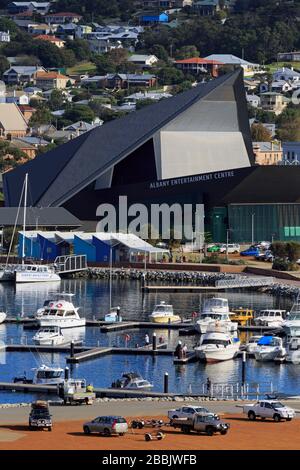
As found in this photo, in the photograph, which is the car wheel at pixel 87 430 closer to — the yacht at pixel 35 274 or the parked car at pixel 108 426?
the parked car at pixel 108 426

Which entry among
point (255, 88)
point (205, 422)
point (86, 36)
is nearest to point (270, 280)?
point (205, 422)

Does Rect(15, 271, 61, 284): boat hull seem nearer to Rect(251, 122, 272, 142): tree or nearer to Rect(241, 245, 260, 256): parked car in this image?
Rect(241, 245, 260, 256): parked car

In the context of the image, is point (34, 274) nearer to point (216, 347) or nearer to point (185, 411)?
point (216, 347)

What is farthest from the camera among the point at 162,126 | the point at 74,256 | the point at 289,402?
the point at 162,126

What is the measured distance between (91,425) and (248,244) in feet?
116

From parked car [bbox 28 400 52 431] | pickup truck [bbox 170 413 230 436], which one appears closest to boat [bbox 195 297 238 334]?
pickup truck [bbox 170 413 230 436]

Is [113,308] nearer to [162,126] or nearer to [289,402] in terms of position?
[289,402]

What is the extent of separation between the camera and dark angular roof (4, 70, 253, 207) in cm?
6956

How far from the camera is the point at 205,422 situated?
102 ft

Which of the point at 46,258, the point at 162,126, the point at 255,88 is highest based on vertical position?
the point at 255,88

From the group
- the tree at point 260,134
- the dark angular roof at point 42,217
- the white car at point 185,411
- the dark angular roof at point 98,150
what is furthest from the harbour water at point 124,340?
the tree at point 260,134

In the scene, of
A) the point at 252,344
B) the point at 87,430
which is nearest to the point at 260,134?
the point at 252,344

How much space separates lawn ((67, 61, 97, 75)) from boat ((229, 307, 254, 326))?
89.7 m

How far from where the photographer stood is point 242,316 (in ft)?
159
